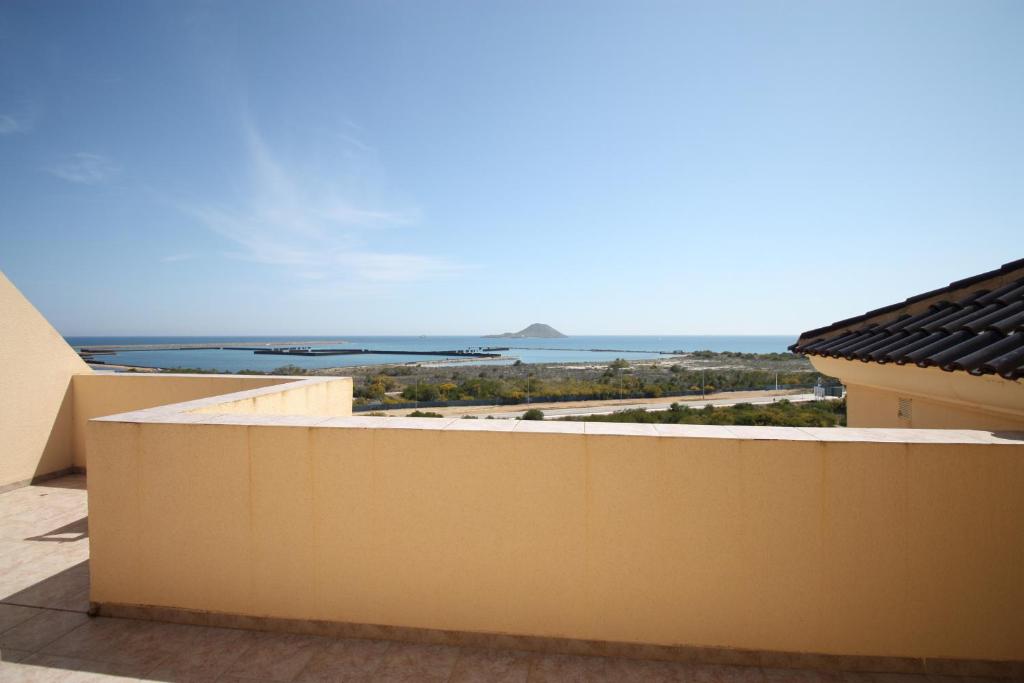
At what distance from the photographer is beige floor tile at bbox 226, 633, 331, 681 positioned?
93.0 inches

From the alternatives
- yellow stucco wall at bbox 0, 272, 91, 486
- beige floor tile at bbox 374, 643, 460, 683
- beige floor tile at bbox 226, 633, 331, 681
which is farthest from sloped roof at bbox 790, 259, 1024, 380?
yellow stucco wall at bbox 0, 272, 91, 486

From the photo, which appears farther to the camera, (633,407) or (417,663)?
(633,407)

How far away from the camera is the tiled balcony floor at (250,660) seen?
233 centimetres

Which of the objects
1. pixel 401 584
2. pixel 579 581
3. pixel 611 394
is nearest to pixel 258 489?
pixel 401 584

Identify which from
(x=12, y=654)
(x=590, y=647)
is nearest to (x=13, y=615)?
(x=12, y=654)

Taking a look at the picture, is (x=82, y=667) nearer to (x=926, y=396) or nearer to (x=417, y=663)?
(x=417, y=663)

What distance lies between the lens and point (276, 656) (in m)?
2.51

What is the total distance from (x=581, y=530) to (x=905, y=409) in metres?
3.21

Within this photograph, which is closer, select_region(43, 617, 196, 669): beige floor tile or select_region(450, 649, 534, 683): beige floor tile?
select_region(450, 649, 534, 683): beige floor tile

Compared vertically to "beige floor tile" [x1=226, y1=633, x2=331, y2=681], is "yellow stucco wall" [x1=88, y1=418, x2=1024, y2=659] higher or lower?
higher

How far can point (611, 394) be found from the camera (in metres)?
31.4

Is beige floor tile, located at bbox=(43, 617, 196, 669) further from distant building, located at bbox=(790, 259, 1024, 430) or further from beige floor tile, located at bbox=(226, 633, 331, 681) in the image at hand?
distant building, located at bbox=(790, 259, 1024, 430)

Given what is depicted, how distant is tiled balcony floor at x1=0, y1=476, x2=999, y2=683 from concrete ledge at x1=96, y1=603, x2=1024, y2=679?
0.04m

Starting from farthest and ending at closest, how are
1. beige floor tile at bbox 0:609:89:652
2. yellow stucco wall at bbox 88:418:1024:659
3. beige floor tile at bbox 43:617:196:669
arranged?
beige floor tile at bbox 0:609:89:652, beige floor tile at bbox 43:617:196:669, yellow stucco wall at bbox 88:418:1024:659
